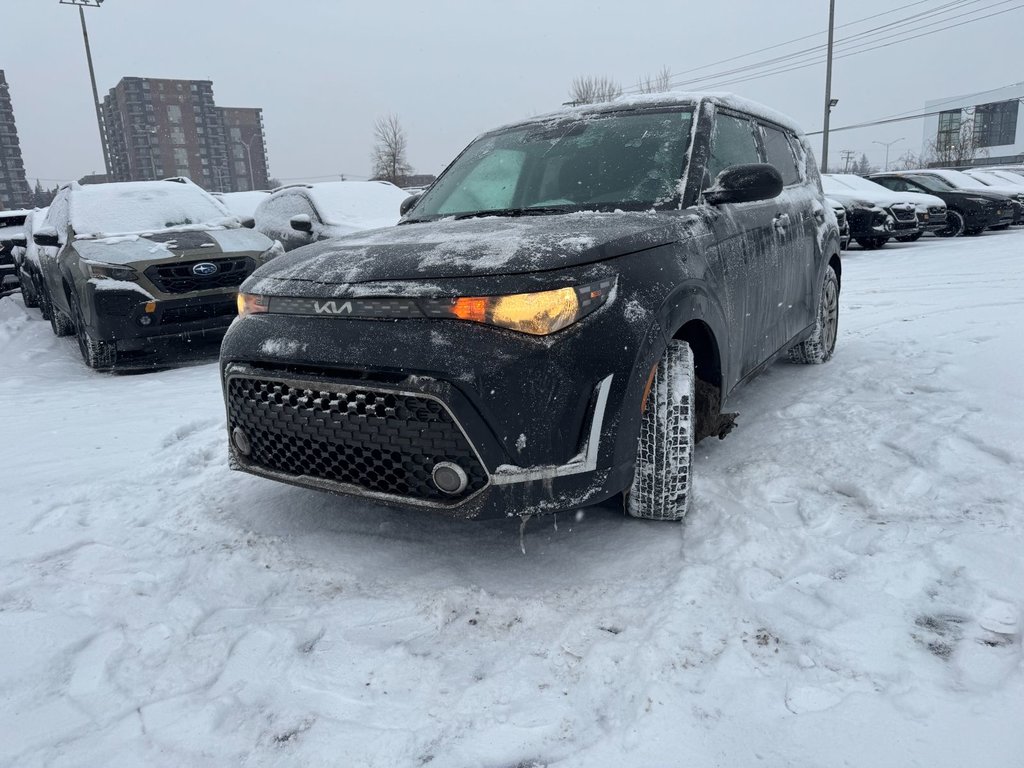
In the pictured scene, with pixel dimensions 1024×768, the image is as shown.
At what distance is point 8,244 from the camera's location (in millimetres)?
11148

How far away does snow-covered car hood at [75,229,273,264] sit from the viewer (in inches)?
224

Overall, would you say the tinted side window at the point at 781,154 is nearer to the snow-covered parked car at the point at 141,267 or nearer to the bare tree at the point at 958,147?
the snow-covered parked car at the point at 141,267

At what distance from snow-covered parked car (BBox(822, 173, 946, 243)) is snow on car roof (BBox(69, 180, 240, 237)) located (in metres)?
11.5

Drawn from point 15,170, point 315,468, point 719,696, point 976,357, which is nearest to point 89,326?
point 315,468

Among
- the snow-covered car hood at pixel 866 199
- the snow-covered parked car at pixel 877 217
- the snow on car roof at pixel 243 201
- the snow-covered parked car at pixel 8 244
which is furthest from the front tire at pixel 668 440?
the snow-covered car hood at pixel 866 199

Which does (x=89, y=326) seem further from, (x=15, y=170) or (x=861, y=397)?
(x=15, y=170)

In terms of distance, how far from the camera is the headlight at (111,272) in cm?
553

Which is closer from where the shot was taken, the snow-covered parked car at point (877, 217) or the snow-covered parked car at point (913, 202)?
the snow-covered parked car at point (877, 217)

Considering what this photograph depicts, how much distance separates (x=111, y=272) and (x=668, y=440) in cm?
498

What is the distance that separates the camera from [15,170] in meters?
81.1

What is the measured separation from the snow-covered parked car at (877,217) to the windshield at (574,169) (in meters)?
11.5

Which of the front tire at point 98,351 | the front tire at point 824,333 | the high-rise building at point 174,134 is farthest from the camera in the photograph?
the high-rise building at point 174,134

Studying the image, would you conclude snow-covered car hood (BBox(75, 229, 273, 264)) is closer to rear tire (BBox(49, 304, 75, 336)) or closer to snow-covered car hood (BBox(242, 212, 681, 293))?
rear tire (BBox(49, 304, 75, 336))

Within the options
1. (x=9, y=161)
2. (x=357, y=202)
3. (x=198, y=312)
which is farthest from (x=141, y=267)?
(x=9, y=161)
